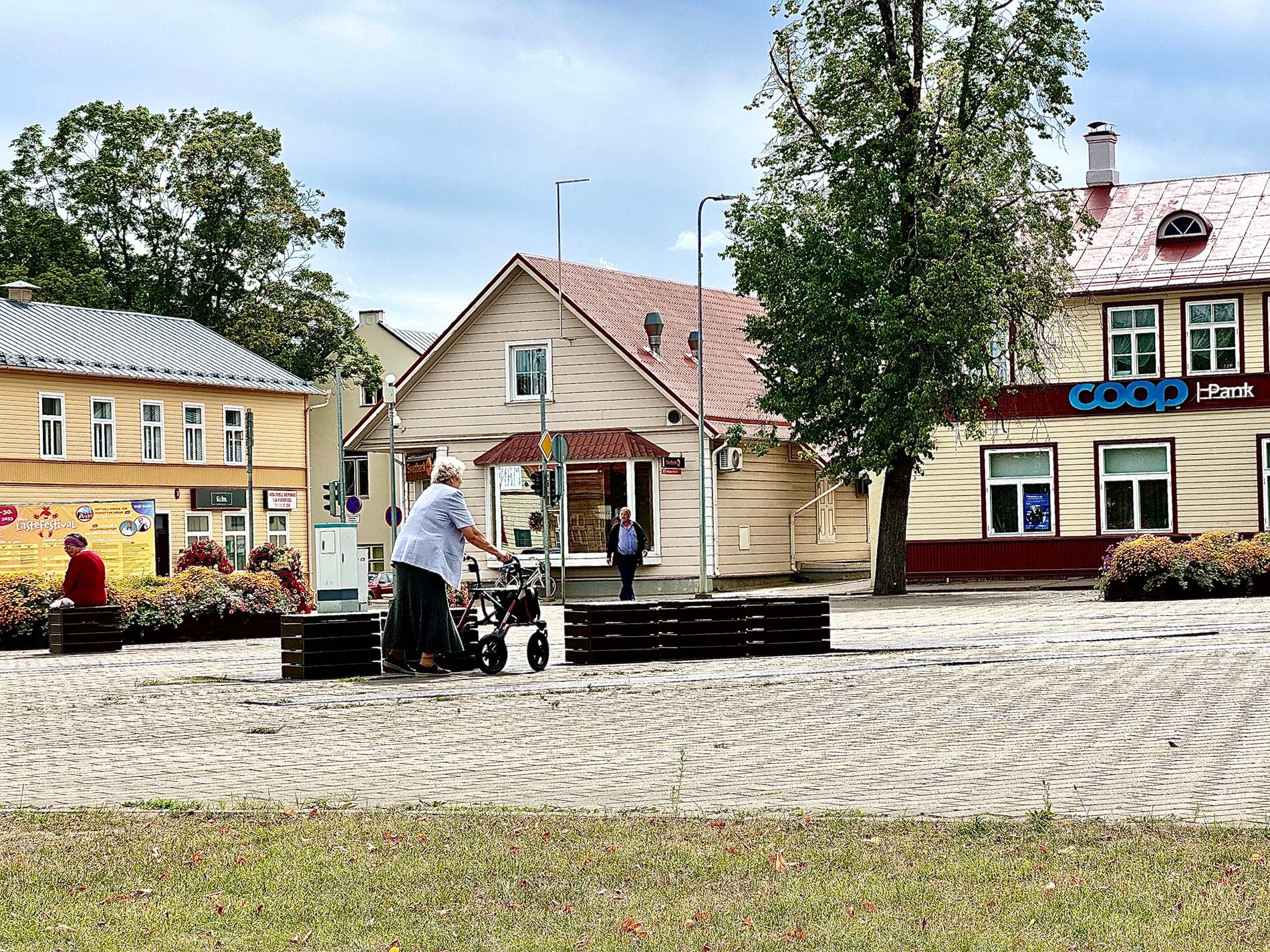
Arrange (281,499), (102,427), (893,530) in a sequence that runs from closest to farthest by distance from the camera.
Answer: (893,530) → (102,427) → (281,499)

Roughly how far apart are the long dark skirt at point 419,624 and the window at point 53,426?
120 feet

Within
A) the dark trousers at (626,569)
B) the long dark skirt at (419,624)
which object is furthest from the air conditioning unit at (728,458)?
the long dark skirt at (419,624)

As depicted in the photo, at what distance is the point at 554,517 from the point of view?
42656mm

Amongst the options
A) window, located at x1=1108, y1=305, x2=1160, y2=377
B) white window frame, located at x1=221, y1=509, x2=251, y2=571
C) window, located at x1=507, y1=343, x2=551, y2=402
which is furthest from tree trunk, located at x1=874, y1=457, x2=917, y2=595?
white window frame, located at x1=221, y1=509, x2=251, y2=571

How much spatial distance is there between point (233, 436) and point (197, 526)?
11.2 feet

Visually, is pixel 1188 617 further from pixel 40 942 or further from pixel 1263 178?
pixel 1263 178

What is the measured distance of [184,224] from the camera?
211ft

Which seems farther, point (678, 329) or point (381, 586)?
point (678, 329)

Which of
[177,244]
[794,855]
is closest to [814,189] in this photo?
[794,855]

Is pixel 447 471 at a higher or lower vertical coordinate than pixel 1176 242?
lower

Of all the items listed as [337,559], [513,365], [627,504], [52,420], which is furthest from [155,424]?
[337,559]

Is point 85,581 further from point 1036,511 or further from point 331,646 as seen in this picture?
point 1036,511

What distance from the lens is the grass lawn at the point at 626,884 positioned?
5574 millimetres

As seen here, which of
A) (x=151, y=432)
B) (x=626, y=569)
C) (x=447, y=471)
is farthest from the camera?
(x=151, y=432)
